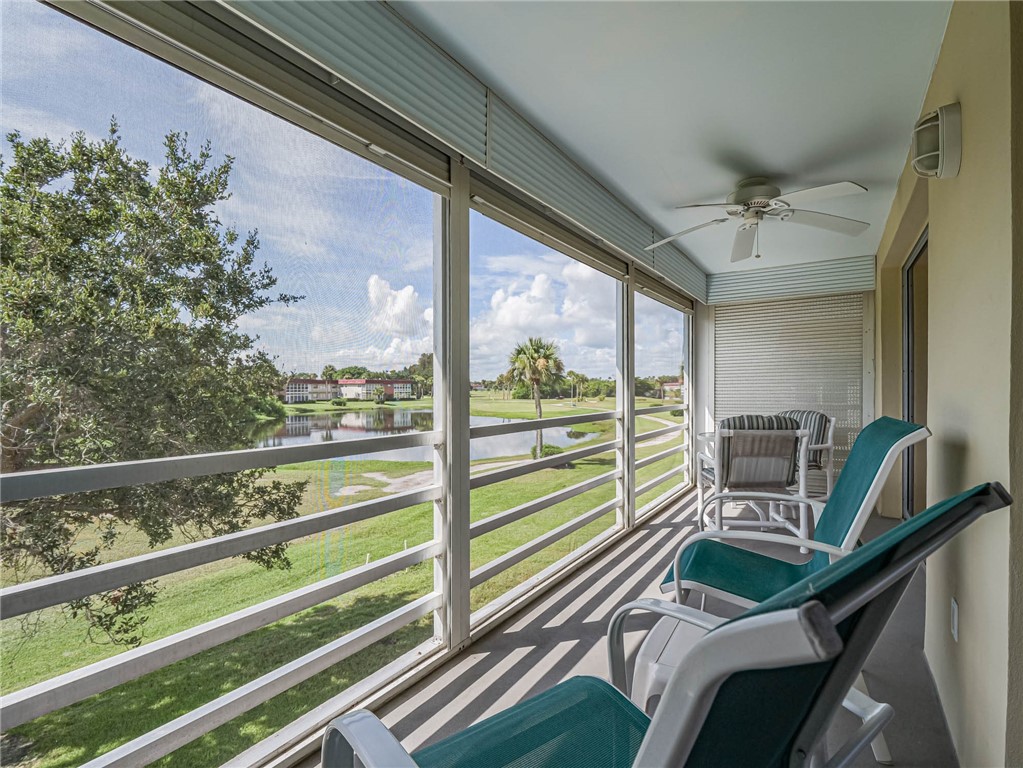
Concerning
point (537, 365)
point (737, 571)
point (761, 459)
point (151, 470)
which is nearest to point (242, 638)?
point (151, 470)

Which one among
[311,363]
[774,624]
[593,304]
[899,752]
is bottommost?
[899,752]

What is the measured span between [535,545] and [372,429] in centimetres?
160

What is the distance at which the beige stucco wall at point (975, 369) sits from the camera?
1228mm

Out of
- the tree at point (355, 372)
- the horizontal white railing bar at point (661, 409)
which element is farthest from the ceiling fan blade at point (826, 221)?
the tree at point (355, 372)

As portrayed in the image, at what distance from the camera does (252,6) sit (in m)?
1.39

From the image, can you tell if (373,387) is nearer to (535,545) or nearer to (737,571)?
(737,571)

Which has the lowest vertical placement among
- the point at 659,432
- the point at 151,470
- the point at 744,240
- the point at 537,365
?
the point at 659,432

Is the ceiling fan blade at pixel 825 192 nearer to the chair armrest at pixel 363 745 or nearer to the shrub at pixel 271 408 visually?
the shrub at pixel 271 408

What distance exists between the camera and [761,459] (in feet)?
12.0

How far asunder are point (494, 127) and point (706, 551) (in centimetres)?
204

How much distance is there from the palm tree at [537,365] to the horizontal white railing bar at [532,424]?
0.24ft

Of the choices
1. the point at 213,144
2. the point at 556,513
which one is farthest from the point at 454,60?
the point at 556,513

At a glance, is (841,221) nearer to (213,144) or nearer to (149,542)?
(213,144)

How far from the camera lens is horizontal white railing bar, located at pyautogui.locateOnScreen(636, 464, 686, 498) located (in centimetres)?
509
